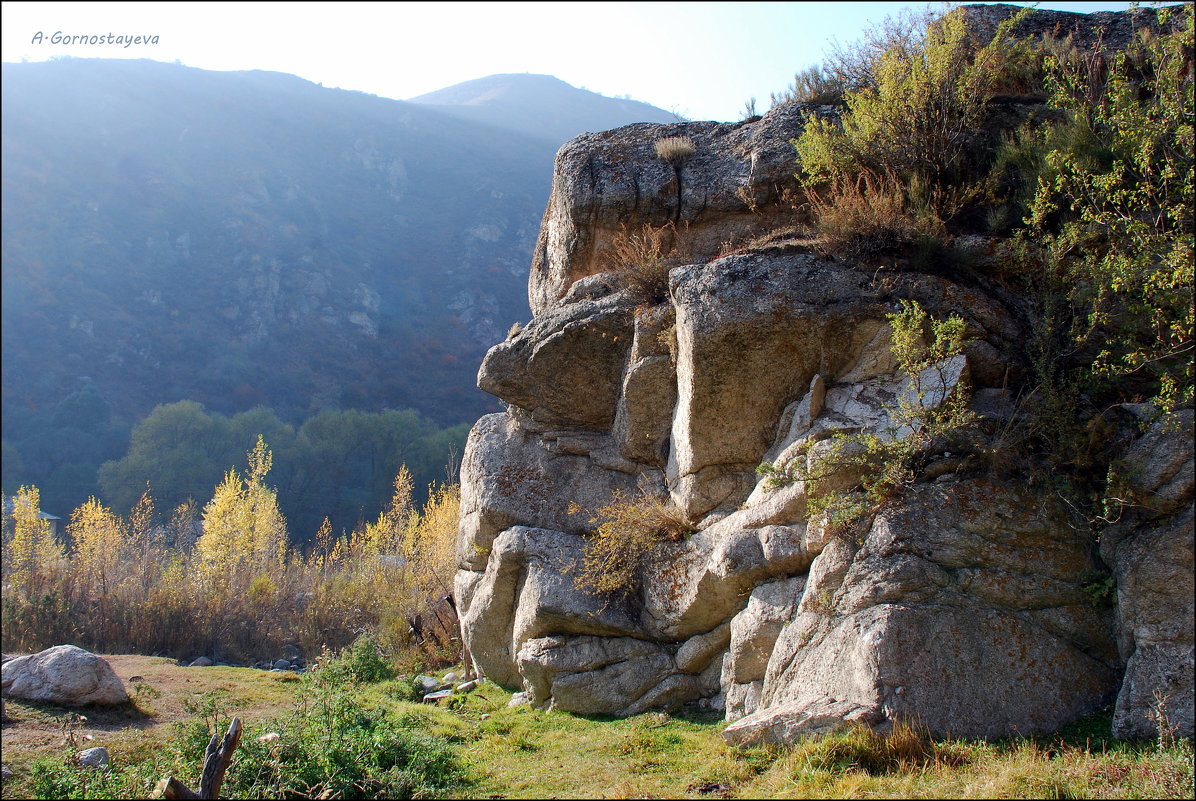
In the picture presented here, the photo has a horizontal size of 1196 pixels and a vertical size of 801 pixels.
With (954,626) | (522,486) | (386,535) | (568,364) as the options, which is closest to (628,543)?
(522,486)

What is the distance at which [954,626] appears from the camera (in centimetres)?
706

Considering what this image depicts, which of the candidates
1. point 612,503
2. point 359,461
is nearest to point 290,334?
point 359,461

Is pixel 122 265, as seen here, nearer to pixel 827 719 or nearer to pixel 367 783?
pixel 367 783

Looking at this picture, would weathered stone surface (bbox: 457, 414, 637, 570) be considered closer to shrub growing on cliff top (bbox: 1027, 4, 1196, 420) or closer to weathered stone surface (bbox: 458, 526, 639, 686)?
weathered stone surface (bbox: 458, 526, 639, 686)

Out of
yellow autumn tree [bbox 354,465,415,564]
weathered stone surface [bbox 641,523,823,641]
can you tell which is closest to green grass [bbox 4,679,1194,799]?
weathered stone surface [bbox 641,523,823,641]

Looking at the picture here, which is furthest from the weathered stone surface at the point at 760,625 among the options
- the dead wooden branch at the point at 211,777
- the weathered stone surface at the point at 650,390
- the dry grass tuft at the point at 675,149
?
the dry grass tuft at the point at 675,149

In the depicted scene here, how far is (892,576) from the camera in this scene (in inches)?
290

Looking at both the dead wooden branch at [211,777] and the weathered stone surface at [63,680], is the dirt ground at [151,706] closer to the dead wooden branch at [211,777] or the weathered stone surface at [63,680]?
the weathered stone surface at [63,680]

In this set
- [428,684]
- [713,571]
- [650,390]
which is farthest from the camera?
[428,684]

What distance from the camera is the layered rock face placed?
6.93 m

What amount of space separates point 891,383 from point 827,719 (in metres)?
3.83

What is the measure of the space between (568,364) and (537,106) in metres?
118

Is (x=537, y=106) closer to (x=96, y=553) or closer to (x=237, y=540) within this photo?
(x=237, y=540)

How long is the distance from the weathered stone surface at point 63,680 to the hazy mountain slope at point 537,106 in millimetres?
88262
